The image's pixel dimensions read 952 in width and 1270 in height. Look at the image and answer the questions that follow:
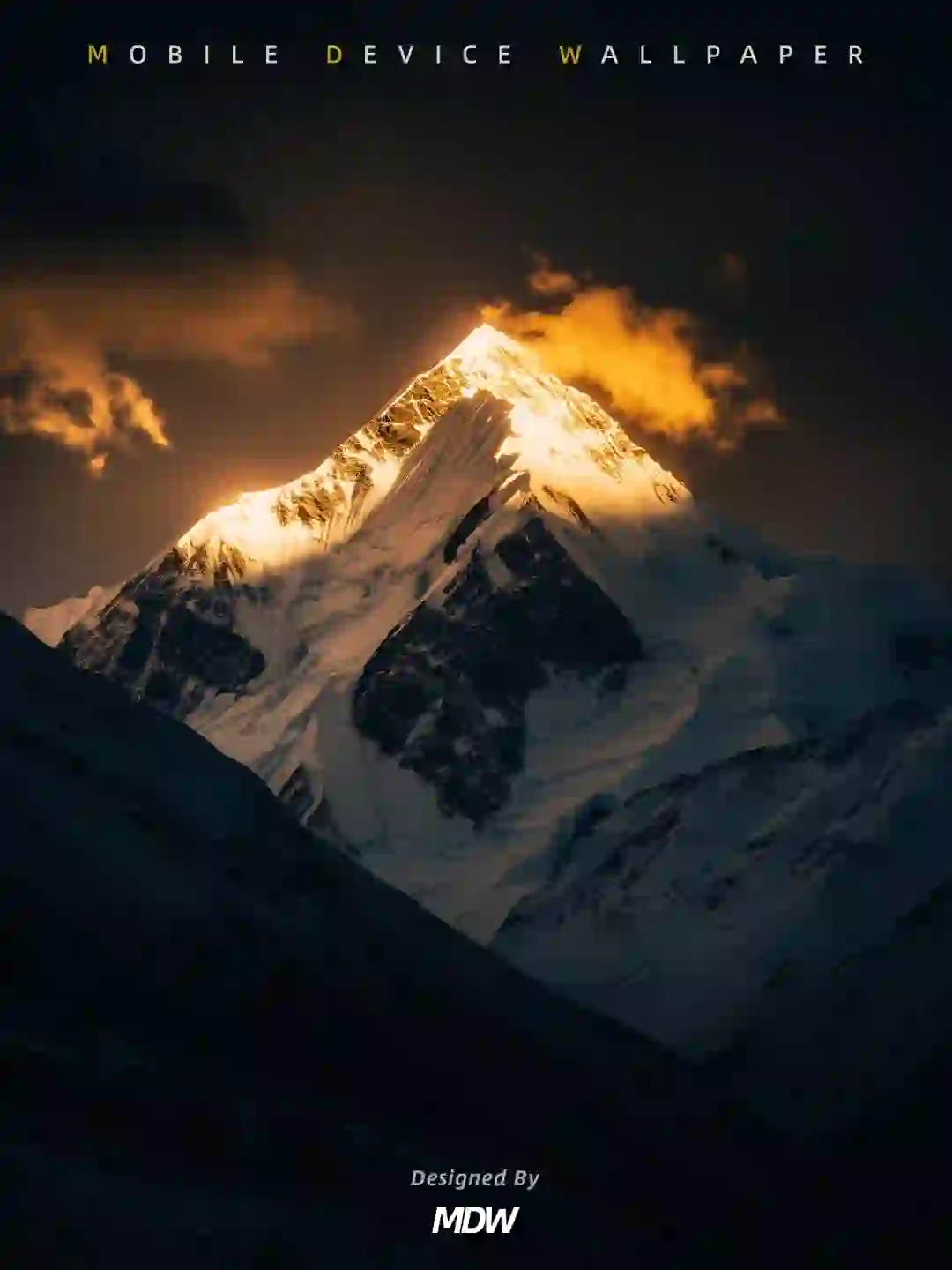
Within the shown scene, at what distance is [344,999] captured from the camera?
107m

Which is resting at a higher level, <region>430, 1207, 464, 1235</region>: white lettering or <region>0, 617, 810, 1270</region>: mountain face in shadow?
<region>0, 617, 810, 1270</region>: mountain face in shadow

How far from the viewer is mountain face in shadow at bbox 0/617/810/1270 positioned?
80.1 metres

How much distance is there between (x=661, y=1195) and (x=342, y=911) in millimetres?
22267

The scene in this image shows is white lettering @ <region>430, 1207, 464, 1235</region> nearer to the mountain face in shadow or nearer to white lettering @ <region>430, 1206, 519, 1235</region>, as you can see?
white lettering @ <region>430, 1206, 519, 1235</region>

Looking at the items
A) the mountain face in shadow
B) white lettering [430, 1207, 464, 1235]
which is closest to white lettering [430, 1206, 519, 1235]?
white lettering [430, 1207, 464, 1235]

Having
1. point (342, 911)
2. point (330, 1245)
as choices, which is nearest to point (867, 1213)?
point (342, 911)

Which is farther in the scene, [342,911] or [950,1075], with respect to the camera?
[950,1075]

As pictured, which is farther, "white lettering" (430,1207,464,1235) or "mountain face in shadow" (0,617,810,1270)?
"white lettering" (430,1207,464,1235)

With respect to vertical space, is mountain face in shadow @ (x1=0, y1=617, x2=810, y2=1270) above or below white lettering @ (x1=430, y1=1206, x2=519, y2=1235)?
above

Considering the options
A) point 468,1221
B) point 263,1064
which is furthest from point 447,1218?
point 263,1064

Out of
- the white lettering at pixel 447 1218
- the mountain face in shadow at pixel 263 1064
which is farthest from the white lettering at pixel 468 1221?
the mountain face in shadow at pixel 263 1064

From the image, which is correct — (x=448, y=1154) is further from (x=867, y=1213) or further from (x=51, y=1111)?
→ (x=867, y=1213)

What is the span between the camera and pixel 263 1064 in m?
97.1

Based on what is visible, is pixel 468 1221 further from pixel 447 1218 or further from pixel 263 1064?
pixel 263 1064
